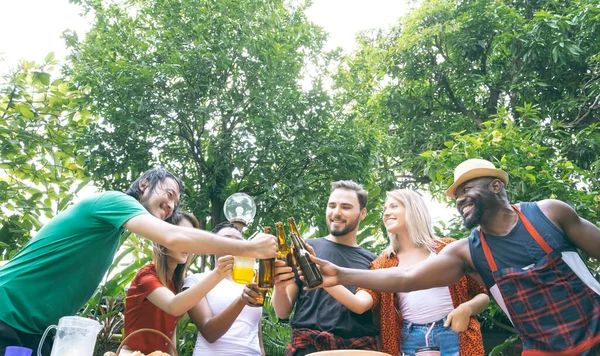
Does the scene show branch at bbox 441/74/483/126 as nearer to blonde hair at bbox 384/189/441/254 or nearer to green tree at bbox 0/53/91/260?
green tree at bbox 0/53/91/260

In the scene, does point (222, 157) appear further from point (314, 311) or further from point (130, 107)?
point (314, 311)

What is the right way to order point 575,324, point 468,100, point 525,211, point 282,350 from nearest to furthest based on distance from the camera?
point 575,324 < point 525,211 < point 282,350 < point 468,100

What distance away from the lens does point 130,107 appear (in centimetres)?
693

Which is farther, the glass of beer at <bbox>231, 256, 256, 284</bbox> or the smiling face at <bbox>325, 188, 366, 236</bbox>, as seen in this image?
the smiling face at <bbox>325, 188, 366, 236</bbox>

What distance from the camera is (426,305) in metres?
2.68

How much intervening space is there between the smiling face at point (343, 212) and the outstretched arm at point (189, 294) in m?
0.93

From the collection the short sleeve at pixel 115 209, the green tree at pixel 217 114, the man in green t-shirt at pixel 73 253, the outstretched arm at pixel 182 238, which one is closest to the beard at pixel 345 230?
the man in green t-shirt at pixel 73 253

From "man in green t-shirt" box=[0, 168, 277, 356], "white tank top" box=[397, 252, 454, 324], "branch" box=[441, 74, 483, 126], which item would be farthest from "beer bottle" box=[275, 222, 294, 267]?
"branch" box=[441, 74, 483, 126]

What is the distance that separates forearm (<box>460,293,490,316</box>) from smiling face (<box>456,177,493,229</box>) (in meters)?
0.39

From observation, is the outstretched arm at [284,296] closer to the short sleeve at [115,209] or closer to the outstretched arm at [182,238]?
the outstretched arm at [182,238]

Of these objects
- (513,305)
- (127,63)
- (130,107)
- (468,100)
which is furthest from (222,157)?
(468,100)

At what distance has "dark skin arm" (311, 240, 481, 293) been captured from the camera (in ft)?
8.23

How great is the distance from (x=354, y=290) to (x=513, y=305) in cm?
90

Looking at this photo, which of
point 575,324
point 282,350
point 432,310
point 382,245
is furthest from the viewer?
point 382,245
